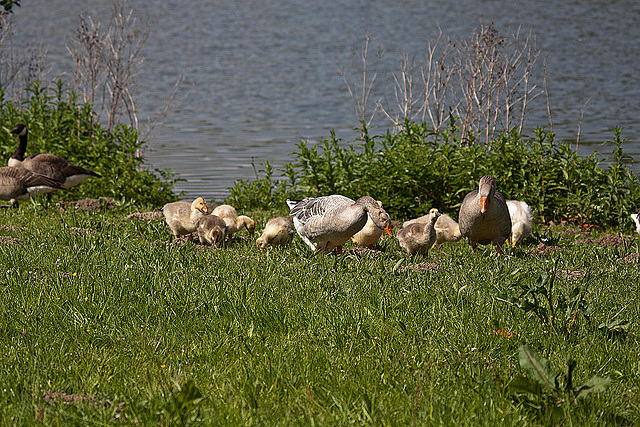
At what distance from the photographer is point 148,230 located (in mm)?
8922

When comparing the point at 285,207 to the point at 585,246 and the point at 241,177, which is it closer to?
the point at 241,177

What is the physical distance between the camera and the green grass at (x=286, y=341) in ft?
12.1

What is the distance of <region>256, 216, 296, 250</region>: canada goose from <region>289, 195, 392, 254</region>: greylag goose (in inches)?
9.3

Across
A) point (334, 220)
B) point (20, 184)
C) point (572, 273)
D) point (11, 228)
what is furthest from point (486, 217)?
point (20, 184)

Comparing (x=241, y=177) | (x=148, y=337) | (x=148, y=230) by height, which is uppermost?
(x=148, y=337)

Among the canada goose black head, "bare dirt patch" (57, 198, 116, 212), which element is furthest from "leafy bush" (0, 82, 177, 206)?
the canada goose black head

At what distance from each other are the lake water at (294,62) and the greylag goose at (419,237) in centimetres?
703

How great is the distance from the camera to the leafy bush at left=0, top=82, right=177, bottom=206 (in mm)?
13148

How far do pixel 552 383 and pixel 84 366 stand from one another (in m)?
2.79

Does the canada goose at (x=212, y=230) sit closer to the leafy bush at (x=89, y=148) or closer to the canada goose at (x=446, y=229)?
the canada goose at (x=446, y=229)

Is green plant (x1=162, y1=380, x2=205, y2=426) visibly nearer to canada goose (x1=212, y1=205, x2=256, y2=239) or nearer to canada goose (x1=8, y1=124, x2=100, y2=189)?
canada goose (x1=212, y1=205, x2=256, y2=239)

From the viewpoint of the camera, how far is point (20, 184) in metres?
11.6

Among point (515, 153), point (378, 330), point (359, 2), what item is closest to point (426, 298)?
point (378, 330)

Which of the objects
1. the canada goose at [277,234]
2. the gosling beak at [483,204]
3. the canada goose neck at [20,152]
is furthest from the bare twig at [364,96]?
the canada goose neck at [20,152]
